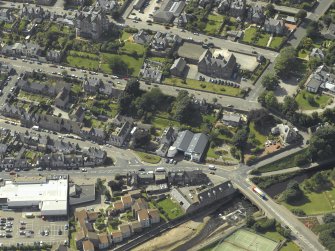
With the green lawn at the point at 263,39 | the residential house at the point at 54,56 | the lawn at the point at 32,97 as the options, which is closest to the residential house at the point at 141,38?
the residential house at the point at 54,56

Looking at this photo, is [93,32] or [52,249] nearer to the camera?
[52,249]

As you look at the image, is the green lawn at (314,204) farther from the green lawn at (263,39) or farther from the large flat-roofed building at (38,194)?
the green lawn at (263,39)

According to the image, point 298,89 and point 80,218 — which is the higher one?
point 298,89

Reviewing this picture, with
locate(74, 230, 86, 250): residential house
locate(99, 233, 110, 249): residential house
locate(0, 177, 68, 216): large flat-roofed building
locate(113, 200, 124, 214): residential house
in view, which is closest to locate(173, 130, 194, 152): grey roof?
locate(113, 200, 124, 214): residential house

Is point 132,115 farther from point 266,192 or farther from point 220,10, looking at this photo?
point 220,10

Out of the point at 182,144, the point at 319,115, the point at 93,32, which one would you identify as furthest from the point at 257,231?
the point at 93,32

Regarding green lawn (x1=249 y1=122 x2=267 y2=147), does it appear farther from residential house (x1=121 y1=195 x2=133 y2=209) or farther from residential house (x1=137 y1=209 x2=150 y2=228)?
residential house (x1=121 y1=195 x2=133 y2=209)

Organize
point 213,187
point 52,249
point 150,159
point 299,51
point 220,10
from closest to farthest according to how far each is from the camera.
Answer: point 52,249 → point 213,187 → point 150,159 → point 299,51 → point 220,10
